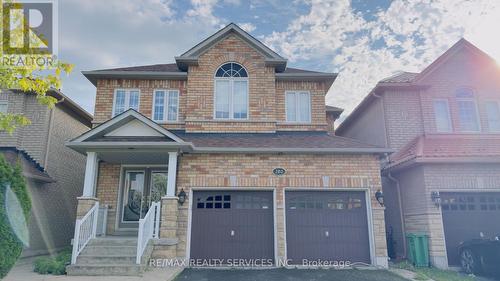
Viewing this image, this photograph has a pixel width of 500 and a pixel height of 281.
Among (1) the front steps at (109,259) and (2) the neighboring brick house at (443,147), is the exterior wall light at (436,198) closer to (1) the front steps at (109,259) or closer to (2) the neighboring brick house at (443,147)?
(2) the neighboring brick house at (443,147)

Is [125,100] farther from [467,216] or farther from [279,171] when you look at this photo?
[467,216]

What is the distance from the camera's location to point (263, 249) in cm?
945

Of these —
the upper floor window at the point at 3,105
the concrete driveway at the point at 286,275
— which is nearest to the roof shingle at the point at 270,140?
the concrete driveway at the point at 286,275

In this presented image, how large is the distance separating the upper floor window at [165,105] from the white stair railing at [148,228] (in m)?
3.84

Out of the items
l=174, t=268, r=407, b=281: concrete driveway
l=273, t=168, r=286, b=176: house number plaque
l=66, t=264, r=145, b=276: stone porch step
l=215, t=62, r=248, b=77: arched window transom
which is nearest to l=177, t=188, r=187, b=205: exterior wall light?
l=174, t=268, r=407, b=281: concrete driveway

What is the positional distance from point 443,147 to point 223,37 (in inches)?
348

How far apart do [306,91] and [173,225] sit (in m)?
6.93

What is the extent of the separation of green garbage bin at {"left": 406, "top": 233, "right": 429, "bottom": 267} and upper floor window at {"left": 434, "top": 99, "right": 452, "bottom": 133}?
4597 millimetres

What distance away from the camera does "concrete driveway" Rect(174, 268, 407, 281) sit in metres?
7.75

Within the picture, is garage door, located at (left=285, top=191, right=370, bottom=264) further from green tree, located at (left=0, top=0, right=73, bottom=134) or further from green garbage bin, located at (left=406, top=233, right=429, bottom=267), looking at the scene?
green tree, located at (left=0, top=0, right=73, bottom=134)

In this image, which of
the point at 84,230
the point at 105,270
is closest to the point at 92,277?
the point at 105,270

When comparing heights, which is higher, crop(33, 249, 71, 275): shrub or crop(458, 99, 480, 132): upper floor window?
crop(458, 99, 480, 132): upper floor window

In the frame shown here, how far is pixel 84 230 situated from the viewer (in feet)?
27.5

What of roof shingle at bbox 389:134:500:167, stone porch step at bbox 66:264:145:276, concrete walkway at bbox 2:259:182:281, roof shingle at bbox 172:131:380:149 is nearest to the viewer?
concrete walkway at bbox 2:259:182:281
